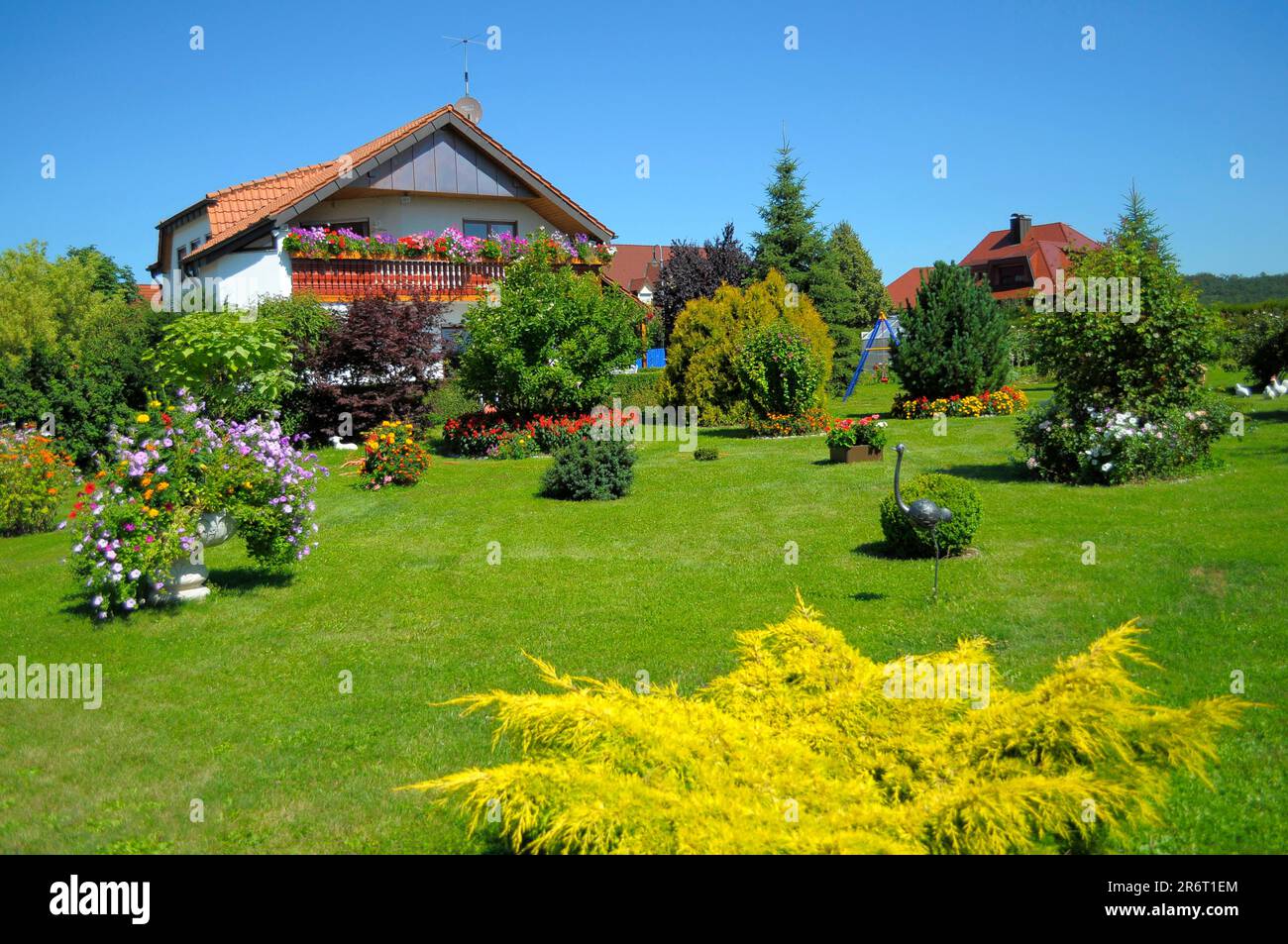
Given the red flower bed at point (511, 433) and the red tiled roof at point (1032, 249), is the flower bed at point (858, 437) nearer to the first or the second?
the red flower bed at point (511, 433)

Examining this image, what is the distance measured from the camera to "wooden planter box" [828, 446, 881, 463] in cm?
1772

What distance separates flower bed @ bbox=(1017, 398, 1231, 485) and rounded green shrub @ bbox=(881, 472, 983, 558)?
4.35m

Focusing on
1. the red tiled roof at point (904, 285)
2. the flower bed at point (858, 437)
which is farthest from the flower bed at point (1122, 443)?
the red tiled roof at point (904, 285)

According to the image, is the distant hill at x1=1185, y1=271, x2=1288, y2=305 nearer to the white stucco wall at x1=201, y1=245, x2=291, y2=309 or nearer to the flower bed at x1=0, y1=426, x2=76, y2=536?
the white stucco wall at x1=201, y1=245, x2=291, y2=309

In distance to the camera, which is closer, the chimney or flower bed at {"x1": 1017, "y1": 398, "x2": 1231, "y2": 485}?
flower bed at {"x1": 1017, "y1": 398, "x2": 1231, "y2": 485}

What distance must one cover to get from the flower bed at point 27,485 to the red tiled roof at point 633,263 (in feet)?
172

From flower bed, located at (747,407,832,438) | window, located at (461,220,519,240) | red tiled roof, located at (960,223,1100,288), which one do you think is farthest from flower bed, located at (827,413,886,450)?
red tiled roof, located at (960,223,1100,288)

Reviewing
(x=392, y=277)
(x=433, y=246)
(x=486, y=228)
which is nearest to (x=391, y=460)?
(x=392, y=277)

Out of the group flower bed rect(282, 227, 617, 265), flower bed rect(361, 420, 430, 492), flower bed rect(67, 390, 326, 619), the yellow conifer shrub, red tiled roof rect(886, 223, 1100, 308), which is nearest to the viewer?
the yellow conifer shrub

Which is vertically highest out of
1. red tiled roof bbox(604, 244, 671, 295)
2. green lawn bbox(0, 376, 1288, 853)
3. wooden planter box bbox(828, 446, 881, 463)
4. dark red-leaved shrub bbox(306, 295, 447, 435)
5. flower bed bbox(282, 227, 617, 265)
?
red tiled roof bbox(604, 244, 671, 295)

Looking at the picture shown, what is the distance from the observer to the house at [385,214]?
26.5 metres

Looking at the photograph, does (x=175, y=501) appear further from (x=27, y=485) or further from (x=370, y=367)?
(x=370, y=367)
